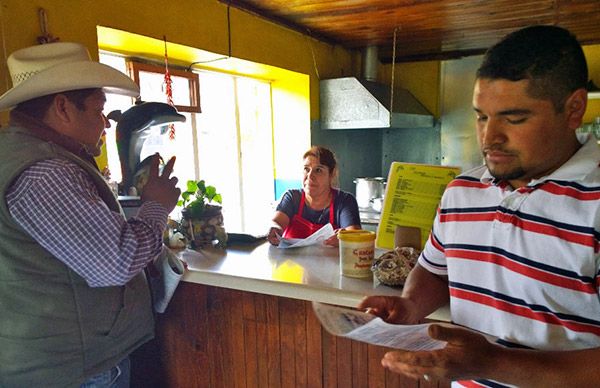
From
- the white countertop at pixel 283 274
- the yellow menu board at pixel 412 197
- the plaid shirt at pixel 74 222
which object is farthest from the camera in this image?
the yellow menu board at pixel 412 197

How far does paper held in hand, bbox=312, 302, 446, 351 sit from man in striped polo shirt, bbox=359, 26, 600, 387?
0.04 meters

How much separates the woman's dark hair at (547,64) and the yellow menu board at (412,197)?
59cm

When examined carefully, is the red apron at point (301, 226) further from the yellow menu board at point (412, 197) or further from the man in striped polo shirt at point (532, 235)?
the man in striped polo shirt at point (532, 235)

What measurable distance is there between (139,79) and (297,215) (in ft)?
3.93

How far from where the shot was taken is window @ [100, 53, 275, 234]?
2.83 metres

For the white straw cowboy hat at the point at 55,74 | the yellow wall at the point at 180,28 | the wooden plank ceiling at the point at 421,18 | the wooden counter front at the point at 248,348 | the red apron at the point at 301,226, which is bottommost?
the wooden counter front at the point at 248,348

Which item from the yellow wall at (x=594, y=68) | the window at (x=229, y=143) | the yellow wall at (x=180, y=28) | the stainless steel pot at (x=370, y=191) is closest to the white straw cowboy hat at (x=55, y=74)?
the yellow wall at (x=180, y=28)

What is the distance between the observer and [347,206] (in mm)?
2246

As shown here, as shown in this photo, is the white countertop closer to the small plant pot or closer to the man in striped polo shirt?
the small plant pot

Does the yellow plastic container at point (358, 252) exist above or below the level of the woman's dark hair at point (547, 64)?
below

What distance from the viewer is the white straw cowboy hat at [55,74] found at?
3.35ft

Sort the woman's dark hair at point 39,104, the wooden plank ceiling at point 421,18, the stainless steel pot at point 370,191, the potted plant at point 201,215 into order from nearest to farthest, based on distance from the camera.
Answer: the woman's dark hair at point 39,104 → the potted plant at point 201,215 → the wooden plank ceiling at point 421,18 → the stainless steel pot at point 370,191

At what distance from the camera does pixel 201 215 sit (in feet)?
5.46

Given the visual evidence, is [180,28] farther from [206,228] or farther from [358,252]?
[358,252]
